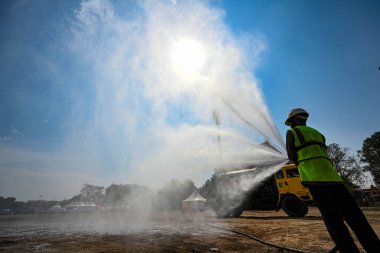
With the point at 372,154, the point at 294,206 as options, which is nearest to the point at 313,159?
the point at 294,206

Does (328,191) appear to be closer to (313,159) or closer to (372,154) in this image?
(313,159)

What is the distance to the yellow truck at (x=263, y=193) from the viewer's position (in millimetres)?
12000

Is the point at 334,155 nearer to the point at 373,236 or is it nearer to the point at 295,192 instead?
the point at 295,192

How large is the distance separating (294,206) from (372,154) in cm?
4483

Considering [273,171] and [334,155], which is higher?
[334,155]

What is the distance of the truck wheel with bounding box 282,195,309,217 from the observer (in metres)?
11.9

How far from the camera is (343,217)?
2.63 meters

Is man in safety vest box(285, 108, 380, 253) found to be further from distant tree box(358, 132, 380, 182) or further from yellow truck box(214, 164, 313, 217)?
distant tree box(358, 132, 380, 182)

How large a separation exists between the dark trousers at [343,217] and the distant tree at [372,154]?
51.9 metres

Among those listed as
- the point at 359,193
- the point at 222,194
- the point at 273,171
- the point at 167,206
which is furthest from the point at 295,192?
the point at 167,206

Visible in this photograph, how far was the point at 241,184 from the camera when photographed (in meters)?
14.9

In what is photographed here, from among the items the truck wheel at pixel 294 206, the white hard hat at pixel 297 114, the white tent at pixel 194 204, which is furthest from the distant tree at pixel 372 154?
the white hard hat at pixel 297 114

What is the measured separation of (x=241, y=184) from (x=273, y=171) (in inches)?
104

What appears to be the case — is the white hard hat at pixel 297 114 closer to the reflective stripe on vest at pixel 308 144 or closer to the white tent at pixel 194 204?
the reflective stripe on vest at pixel 308 144
